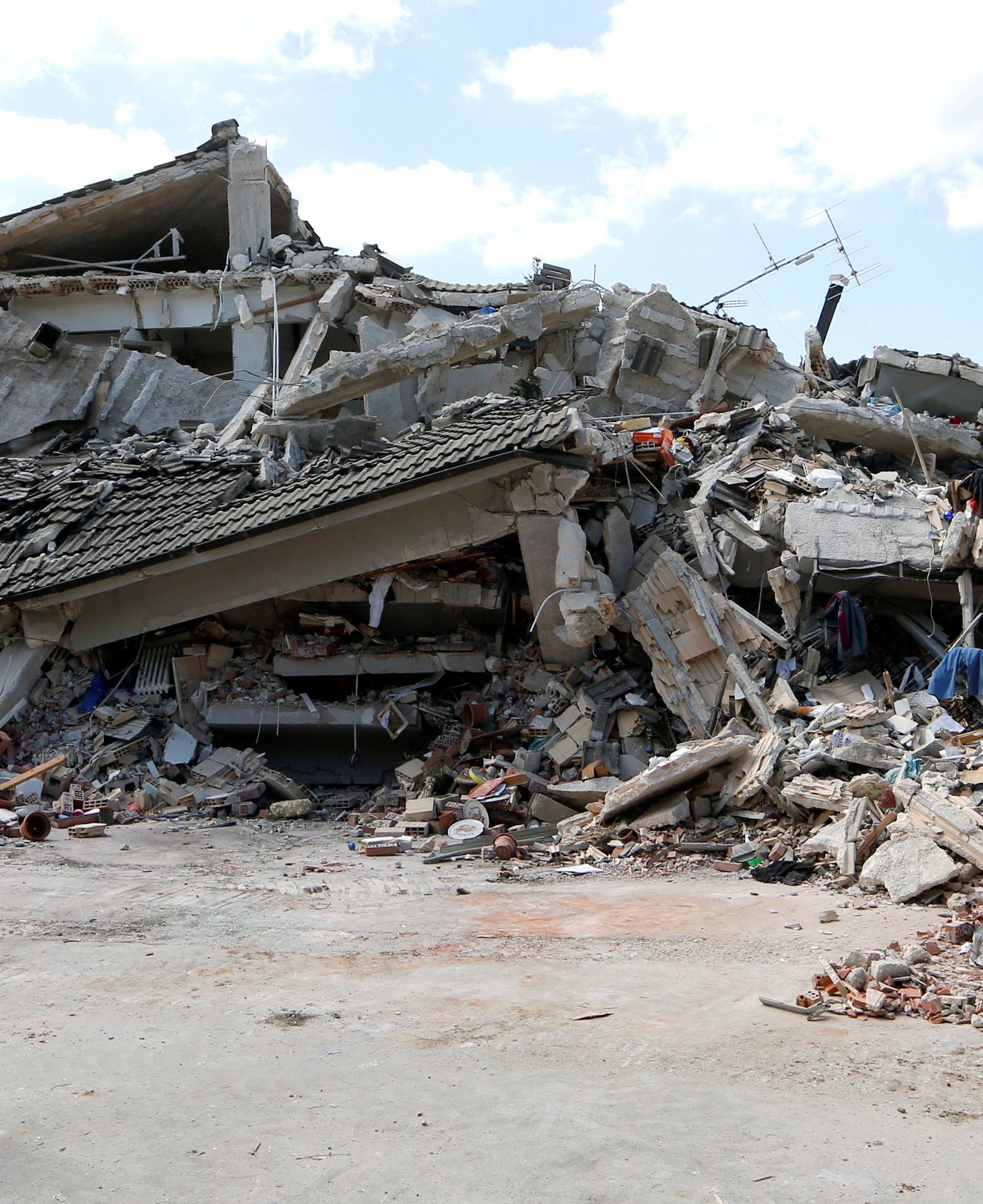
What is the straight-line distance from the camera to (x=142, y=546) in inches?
433

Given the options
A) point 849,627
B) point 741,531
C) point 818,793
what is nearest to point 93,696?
point 741,531

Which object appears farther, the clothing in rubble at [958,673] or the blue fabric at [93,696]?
the blue fabric at [93,696]

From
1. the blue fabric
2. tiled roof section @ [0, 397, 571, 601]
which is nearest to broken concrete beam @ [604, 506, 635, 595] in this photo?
tiled roof section @ [0, 397, 571, 601]

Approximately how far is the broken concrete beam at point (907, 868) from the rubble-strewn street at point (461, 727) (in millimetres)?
25

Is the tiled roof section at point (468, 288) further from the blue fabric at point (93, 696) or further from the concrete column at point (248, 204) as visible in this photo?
the blue fabric at point (93, 696)

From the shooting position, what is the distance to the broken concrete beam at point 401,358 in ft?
44.0

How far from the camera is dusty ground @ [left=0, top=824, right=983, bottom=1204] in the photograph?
3381 mm

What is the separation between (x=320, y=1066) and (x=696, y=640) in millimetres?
7224

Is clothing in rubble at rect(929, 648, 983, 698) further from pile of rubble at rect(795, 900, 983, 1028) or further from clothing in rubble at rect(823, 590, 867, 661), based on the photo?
pile of rubble at rect(795, 900, 983, 1028)

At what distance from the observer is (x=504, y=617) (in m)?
12.1

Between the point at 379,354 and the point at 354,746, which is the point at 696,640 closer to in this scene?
the point at 354,746

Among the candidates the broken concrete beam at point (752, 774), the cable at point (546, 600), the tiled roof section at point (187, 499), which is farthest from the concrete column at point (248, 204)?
the broken concrete beam at point (752, 774)

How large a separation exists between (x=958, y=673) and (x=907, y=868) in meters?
3.46

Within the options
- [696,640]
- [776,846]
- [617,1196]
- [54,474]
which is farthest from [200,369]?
[617,1196]
